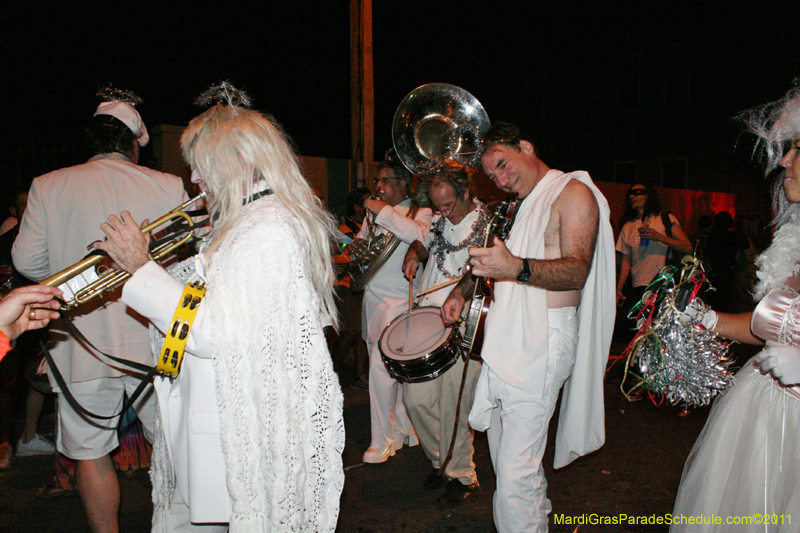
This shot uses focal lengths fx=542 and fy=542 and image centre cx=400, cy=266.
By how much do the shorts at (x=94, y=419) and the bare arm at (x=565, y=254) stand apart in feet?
6.01

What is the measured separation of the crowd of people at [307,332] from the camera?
1790 mm

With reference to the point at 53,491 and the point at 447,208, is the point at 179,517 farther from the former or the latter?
the point at 447,208

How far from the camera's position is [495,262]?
234 cm

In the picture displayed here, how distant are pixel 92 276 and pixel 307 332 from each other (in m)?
0.98

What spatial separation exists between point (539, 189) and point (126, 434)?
3.36 metres

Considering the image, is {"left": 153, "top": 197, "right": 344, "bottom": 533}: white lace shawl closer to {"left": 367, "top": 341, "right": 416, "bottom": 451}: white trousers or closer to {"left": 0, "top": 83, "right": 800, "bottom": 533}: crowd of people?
{"left": 0, "top": 83, "right": 800, "bottom": 533}: crowd of people

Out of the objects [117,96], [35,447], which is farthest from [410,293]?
[35,447]

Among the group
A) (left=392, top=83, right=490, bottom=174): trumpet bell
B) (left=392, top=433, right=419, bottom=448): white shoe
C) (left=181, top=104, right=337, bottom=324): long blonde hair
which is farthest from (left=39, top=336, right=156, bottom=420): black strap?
(left=392, top=83, right=490, bottom=174): trumpet bell

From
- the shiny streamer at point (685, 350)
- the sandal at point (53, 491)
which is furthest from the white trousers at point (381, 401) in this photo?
the shiny streamer at point (685, 350)

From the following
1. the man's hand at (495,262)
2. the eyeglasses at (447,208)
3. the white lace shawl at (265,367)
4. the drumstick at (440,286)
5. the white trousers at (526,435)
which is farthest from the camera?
the eyeglasses at (447,208)

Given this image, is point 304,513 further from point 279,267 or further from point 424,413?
point 424,413

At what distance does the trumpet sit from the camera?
6.45 ft

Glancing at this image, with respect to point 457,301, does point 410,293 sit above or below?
below

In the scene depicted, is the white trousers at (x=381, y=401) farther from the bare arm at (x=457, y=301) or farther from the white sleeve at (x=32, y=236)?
the white sleeve at (x=32, y=236)
